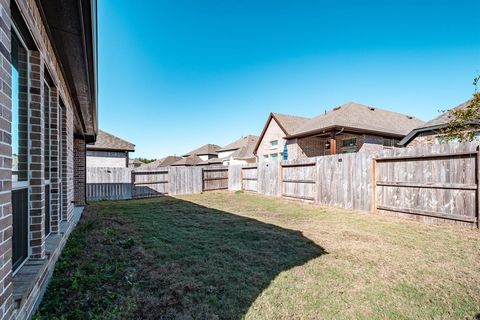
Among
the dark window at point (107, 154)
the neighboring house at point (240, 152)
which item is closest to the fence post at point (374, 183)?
the dark window at point (107, 154)

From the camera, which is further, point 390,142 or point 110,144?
point 110,144

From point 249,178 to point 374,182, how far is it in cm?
769

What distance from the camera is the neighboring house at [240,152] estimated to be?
28875mm

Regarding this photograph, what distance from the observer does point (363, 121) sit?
15914 millimetres

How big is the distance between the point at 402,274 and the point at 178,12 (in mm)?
10117

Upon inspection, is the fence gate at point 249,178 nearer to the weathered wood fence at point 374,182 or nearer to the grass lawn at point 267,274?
the weathered wood fence at point 374,182

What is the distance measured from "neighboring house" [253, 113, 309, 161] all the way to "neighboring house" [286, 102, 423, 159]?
0.75 meters

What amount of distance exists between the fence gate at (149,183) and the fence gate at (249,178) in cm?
453

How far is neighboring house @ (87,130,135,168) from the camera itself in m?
18.3

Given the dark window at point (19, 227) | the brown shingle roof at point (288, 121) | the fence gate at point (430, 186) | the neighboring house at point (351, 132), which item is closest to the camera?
the dark window at point (19, 227)

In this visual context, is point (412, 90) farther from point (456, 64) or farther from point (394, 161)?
point (394, 161)

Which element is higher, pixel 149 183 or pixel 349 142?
pixel 349 142

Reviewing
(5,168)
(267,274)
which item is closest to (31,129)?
(5,168)

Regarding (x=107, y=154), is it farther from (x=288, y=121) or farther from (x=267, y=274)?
(x=267, y=274)
